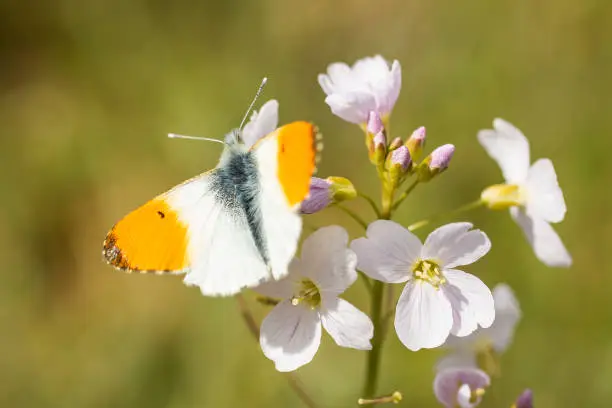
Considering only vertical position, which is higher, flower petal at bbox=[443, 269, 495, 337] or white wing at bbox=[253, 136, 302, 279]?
white wing at bbox=[253, 136, 302, 279]

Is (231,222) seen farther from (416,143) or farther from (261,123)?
(416,143)

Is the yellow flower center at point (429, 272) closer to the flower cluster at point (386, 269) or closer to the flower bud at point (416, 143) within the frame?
the flower cluster at point (386, 269)

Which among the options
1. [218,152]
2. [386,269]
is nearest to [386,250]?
[386,269]

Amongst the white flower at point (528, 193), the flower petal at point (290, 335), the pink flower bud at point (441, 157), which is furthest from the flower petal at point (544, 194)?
the flower petal at point (290, 335)

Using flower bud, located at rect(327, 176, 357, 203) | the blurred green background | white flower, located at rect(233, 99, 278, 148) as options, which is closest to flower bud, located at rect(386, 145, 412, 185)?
flower bud, located at rect(327, 176, 357, 203)

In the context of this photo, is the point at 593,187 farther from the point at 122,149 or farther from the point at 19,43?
the point at 19,43

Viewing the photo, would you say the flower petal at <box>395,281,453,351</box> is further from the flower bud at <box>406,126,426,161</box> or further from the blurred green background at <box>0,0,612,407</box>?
the blurred green background at <box>0,0,612,407</box>
